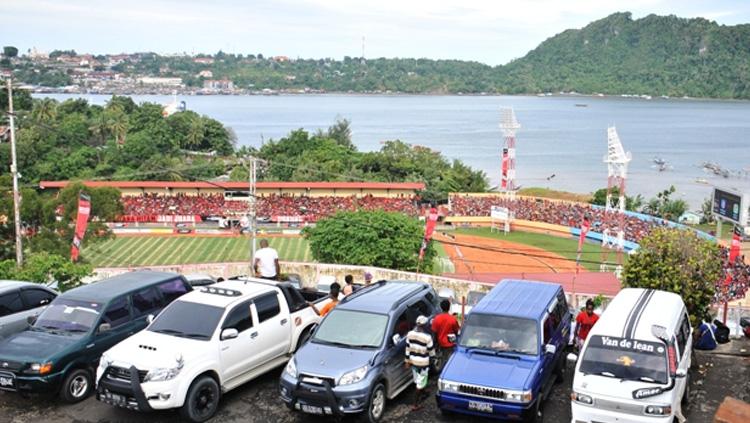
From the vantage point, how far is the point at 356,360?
930cm

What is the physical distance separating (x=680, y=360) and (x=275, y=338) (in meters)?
5.80

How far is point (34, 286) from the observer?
12.2m

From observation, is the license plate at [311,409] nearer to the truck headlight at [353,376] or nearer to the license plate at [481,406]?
the truck headlight at [353,376]

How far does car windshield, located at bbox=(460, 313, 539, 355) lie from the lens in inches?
383

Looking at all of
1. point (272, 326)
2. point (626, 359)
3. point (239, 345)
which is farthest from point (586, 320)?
point (239, 345)

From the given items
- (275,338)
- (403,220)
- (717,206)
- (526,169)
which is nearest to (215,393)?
(275,338)

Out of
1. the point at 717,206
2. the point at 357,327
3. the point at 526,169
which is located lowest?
the point at 526,169

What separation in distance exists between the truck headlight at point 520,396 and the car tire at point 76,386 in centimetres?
604

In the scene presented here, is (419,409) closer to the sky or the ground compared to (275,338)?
closer to the ground

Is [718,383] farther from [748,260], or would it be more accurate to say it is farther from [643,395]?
[748,260]

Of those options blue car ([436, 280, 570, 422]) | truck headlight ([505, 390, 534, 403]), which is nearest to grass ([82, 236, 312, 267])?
blue car ([436, 280, 570, 422])

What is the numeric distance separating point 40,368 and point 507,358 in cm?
640

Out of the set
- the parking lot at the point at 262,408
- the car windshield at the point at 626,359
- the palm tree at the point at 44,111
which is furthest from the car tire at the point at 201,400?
the palm tree at the point at 44,111

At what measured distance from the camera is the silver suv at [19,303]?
450 inches
